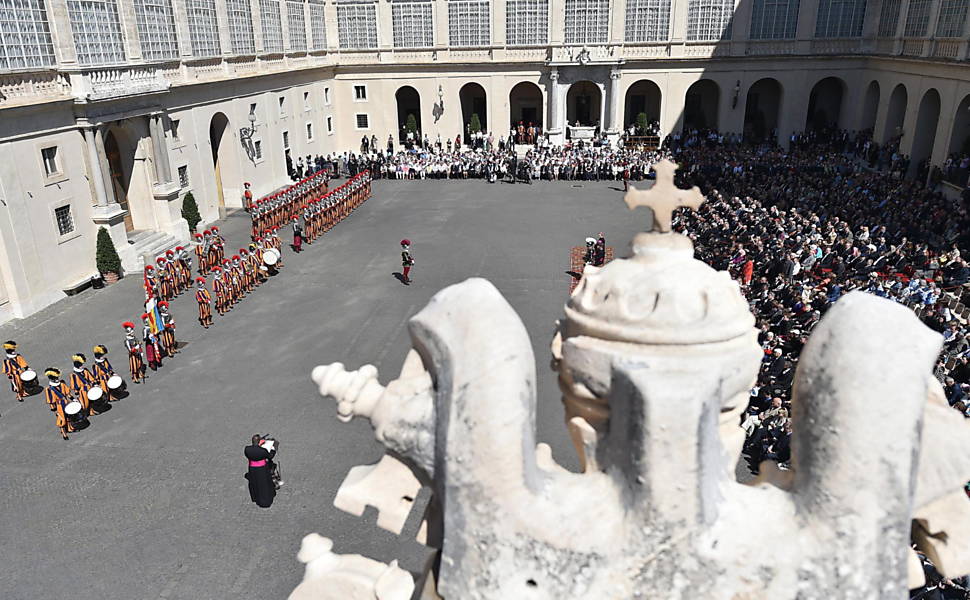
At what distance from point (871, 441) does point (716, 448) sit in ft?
2.04

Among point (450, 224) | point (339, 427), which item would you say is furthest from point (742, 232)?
point (339, 427)

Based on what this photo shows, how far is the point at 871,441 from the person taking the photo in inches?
121

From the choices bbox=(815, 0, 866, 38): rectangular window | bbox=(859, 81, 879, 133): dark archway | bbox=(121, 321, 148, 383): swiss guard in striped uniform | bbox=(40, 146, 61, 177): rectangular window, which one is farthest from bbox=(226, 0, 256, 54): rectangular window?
bbox=(859, 81, 879, 133): dark archway

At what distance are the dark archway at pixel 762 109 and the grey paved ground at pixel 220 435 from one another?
97.4ft

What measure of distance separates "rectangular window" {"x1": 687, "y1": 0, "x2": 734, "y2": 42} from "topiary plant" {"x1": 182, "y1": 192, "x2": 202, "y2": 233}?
102 feet

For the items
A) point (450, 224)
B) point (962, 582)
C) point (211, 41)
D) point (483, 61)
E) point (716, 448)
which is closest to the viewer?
point (716, 448)

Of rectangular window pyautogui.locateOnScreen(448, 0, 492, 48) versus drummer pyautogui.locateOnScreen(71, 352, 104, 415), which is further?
rectangular window pyautogui.locateOnScreen(448, 0, 492, 48)

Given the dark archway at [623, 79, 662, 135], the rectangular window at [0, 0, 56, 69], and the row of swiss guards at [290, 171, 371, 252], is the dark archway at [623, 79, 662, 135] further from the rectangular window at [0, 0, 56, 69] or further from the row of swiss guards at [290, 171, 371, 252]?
the rectangular window at [0, 0, 56, 69]

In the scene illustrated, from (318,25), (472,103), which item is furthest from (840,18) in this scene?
(318,25)

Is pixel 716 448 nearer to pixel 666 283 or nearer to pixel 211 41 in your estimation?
pixel 666 283

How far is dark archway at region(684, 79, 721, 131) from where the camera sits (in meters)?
50.6

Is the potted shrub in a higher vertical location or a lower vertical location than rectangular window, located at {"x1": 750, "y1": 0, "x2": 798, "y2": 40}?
lower

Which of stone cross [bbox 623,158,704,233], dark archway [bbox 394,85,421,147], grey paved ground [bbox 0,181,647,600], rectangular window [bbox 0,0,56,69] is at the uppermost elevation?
rectangular window [bbox 0,0,56,69]

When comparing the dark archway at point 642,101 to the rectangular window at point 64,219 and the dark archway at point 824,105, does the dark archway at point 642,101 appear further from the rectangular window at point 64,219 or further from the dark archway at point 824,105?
the rectangular window at point 64,219
